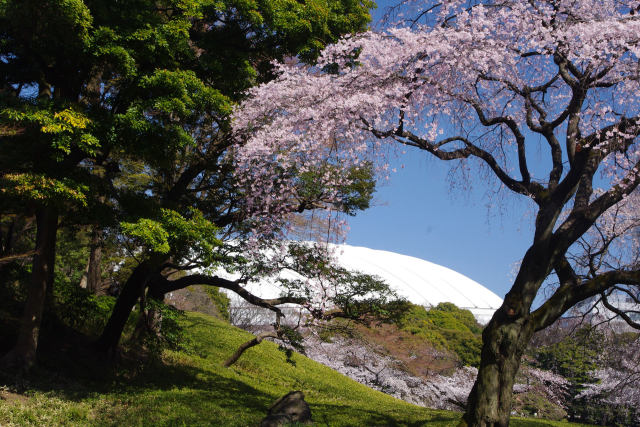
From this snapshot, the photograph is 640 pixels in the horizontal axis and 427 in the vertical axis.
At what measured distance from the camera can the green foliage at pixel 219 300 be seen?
35906mm

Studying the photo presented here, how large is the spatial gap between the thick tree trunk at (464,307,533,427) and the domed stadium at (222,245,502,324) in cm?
5299

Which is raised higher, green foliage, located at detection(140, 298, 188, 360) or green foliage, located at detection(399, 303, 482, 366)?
green foliage, located at detection(399, 303, 482, 366)

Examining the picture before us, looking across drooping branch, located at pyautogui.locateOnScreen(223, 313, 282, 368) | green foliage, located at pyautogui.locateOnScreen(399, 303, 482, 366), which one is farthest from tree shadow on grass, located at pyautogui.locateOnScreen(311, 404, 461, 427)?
green foliage, located at pyautogui.locateOnScreen(399, 303, 482, 366)

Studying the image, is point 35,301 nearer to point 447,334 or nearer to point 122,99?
point 122,99

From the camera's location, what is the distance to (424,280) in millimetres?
71250

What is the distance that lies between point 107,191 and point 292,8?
654 centimetres

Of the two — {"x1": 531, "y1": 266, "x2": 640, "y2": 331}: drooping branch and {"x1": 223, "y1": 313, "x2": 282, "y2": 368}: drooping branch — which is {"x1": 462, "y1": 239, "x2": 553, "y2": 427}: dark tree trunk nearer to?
{"x1": 531, "y1": 266, "x2": 640, "y2": 331}: drooping branch

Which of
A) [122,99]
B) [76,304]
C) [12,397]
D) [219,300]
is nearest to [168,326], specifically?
[76,304]

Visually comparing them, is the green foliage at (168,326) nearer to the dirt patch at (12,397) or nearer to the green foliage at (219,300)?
the dirt patch at (12,397)

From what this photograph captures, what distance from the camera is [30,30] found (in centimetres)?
1018

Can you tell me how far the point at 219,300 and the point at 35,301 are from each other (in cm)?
2701

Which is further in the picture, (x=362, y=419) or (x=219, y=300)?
(x=219, y=300)

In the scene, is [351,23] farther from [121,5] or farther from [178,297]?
[178,297]

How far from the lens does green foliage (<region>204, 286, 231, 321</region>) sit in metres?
35.9
